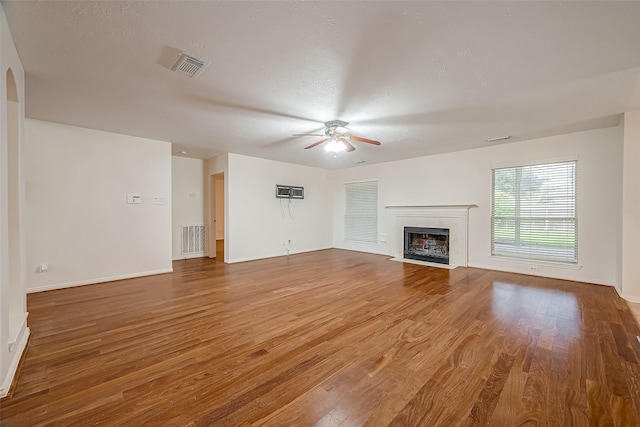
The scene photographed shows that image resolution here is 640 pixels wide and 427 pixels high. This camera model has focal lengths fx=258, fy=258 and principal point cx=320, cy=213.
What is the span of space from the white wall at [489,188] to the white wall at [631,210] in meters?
0.42

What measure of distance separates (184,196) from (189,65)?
4792 mm

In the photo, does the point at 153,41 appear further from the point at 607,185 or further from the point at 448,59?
the point at 607,185

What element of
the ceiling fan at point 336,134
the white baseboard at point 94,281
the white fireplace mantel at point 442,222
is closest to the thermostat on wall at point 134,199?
the white baseboard at point 94,281

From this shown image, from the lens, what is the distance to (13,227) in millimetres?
2225

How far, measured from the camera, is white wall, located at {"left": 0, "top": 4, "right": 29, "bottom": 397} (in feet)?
5.89

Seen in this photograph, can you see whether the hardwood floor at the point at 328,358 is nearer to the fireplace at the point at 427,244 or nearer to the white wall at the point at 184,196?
the fireplace at the point at 427,244

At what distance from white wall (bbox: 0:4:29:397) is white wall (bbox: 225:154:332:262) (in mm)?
3567

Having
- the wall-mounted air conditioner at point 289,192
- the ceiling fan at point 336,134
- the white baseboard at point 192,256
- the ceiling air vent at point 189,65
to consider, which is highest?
the ceiling air vent at point 189,65

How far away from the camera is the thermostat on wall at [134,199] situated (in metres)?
4.55

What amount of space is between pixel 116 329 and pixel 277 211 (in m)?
4.44

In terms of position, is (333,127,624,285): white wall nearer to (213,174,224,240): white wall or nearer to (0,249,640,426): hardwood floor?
(0,249,640,426): hardwood floor

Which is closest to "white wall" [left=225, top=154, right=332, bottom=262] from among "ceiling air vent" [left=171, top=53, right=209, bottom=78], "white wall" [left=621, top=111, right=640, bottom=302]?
"ceiling air vent" [left=171, top=53, right=209, bottom=78]

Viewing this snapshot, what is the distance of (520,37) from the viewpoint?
1921 mm

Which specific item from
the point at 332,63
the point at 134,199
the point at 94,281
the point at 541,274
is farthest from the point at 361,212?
the point at 94,281
